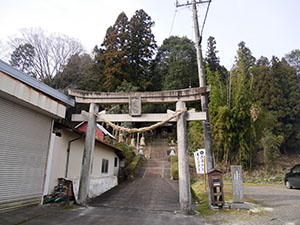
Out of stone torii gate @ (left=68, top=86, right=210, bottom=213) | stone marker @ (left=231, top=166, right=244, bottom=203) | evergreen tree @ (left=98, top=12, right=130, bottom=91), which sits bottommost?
stone marker @ (left=231, top=166, right=244, bottom=203)

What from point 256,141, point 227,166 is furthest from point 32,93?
point 256,141

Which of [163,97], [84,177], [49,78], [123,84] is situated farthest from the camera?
[123,84]

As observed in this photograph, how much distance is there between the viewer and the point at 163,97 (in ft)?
21.7

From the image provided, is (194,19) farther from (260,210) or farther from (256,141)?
(256,141)

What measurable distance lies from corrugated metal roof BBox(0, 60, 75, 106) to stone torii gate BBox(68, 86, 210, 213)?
0.35 meters

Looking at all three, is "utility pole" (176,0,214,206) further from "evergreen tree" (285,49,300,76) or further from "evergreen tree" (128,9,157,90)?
"evergreen tree" (285,49,300,76)

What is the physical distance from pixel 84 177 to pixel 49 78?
17.5 metres

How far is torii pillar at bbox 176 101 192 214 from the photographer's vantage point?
219 inches

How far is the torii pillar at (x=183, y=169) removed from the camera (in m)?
5.57

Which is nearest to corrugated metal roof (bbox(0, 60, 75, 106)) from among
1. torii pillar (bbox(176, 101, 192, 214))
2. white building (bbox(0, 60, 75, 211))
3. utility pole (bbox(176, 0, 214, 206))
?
white building (bbox(0, 60, 75, 211))

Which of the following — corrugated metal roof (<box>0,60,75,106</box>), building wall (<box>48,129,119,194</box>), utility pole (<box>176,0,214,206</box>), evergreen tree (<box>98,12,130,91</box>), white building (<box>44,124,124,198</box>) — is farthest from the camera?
evergreen tree (<box>98,12,130,91</box>)

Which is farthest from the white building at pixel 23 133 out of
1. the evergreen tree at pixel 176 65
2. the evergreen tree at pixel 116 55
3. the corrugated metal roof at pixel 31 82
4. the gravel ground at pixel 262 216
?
the evergreen tree at pixel 176 65

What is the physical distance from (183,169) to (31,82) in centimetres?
501

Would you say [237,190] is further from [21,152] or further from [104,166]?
[104,166]
